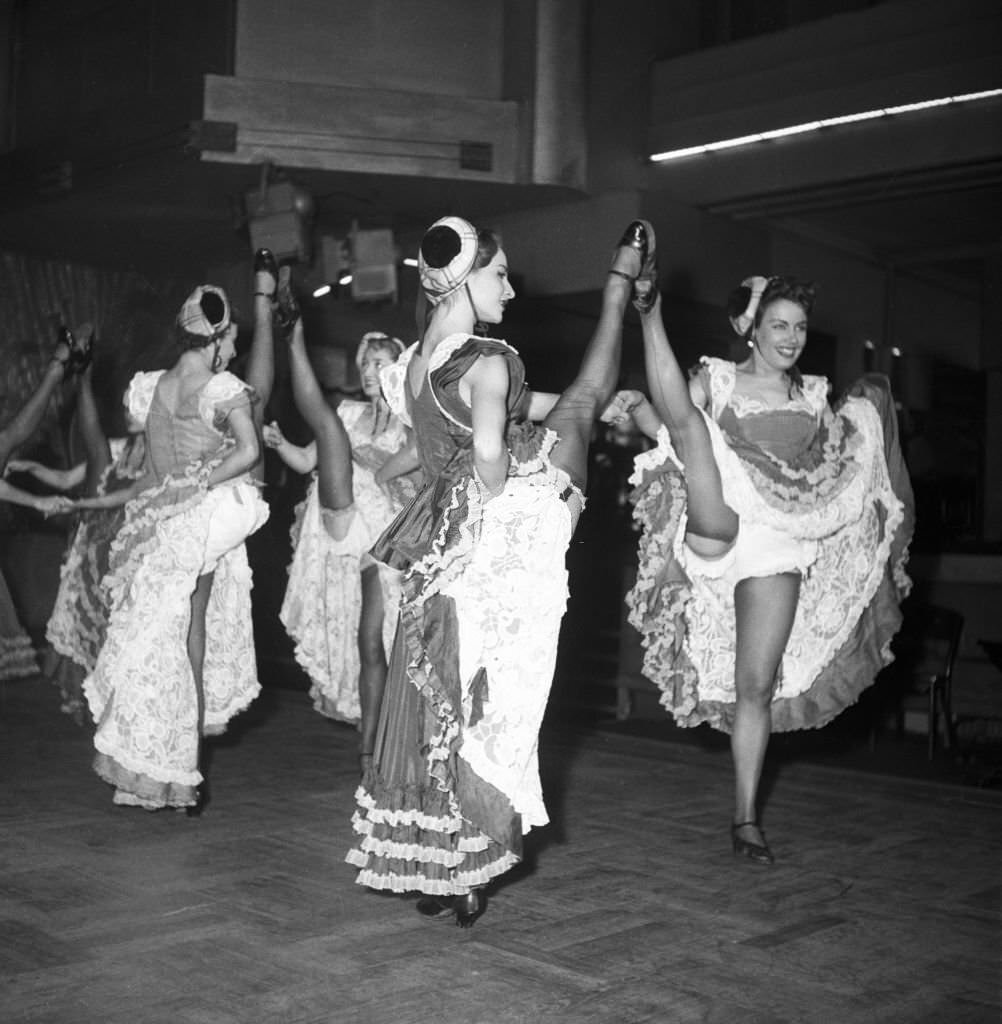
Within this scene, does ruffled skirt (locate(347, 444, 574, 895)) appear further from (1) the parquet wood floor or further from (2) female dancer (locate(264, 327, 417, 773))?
(2) female dancer (locate(264, 327, 417, 773))

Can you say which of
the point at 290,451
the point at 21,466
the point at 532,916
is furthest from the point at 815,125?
the point at 532,916

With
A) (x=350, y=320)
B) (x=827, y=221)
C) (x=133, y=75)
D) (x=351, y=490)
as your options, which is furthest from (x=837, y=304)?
(x=351, y=490)

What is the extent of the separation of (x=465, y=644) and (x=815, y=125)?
5.60 meters

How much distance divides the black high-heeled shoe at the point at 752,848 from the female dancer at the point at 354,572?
146 centimetres

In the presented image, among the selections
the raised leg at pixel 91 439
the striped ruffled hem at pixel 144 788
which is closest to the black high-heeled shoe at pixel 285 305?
the raised leg at pixel 91 439

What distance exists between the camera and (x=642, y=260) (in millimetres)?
3266

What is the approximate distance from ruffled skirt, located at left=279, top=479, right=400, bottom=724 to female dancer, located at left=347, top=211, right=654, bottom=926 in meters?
2.24

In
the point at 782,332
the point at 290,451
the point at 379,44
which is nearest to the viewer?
the point at 782,332

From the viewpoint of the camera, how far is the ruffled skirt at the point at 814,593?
13.0 feet

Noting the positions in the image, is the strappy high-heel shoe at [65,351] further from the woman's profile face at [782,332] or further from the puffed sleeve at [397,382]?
the woman's profile face at [782,332]

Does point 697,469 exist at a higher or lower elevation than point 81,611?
higher

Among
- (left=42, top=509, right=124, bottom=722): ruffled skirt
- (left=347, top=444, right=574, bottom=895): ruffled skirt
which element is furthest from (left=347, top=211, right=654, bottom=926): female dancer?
(left=42, top=509, right=124, bottom=722): ruffled skirt

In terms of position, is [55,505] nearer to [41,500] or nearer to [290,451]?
[41,500]

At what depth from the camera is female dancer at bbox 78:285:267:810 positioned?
3.96m
